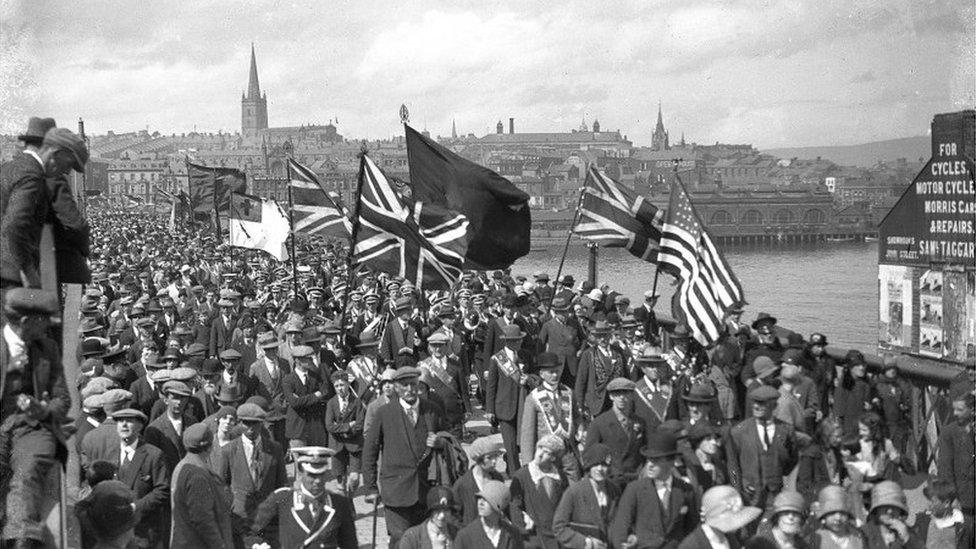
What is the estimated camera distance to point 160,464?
7.01 metres

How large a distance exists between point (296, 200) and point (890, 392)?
9.37 metres

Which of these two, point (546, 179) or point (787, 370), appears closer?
point (787, 370)

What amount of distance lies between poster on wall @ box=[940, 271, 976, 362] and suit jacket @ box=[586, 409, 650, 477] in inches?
184

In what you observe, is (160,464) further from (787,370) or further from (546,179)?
(546,179)

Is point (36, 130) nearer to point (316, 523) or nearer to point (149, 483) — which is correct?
point (316, 523)

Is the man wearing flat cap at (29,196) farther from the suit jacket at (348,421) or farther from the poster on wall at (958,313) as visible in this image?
the poster on wall at (958,313)

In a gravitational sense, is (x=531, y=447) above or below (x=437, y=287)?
below

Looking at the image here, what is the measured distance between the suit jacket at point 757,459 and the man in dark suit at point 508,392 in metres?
2.46

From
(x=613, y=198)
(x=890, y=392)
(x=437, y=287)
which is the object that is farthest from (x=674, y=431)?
(x=613, y=198)

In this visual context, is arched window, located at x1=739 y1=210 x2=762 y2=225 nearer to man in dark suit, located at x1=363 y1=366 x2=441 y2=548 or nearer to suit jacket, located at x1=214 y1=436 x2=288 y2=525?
man in dark suit, located at x1=363 y1=366 x2=441 y2=548

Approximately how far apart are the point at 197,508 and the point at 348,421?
11.5ft

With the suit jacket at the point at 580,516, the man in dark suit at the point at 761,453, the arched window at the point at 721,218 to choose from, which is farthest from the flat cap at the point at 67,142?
the arched window at the point at 721,218

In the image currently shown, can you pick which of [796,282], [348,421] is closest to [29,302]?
[348,421]

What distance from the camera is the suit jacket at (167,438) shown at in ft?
24.5
